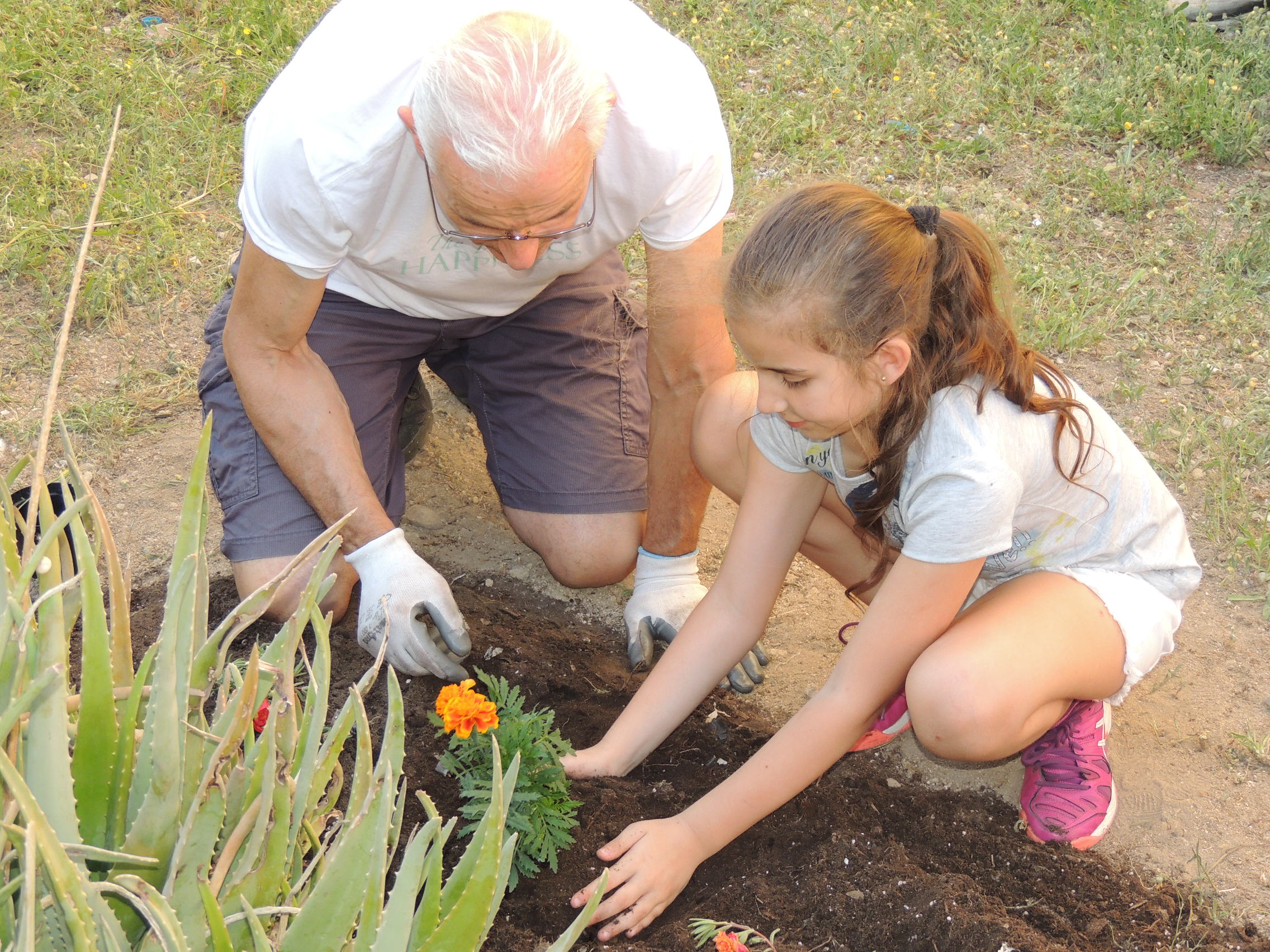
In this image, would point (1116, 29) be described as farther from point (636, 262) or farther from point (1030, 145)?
point (636, 262)

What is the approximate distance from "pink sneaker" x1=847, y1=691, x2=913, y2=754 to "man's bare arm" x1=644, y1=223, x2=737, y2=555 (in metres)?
0.66

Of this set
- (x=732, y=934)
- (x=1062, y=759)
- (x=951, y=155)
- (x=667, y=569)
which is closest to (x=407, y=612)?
(x=667, y=569)

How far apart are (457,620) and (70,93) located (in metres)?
3.15

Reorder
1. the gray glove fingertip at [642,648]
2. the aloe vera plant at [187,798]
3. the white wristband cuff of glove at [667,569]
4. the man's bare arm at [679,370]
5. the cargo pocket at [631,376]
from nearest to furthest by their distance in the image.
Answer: the aloe vera plant at [187,798], the man's bare arm at [679,370], the gray glove fingertip at [642,648], the white wristband cuff of glove at [667,569], the cargo pocket at [631,376]

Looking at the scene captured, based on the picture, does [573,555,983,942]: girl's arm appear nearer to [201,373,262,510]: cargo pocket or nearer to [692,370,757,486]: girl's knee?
[692,370,757,486]: girl's knee

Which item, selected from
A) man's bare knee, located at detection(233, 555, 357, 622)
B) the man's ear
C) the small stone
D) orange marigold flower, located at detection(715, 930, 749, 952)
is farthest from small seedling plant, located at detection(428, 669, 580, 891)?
the small stone

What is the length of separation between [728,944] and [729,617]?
69 centimetres

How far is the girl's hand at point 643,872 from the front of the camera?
190cm

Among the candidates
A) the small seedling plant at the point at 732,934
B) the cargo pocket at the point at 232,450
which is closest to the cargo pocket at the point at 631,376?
the cargo pocket at the point at 232,450

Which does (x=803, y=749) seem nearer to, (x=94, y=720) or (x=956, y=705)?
(x=956, y=705)

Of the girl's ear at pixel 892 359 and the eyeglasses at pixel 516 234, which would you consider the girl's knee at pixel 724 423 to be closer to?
the eyeglasses at pixel 516 234

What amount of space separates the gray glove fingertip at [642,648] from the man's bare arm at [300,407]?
0.64 meters

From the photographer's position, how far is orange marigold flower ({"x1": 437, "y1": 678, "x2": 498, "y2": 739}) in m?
1.74

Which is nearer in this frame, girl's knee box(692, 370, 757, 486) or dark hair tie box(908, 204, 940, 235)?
dark hair tie box(908, 204, 940, 235)
